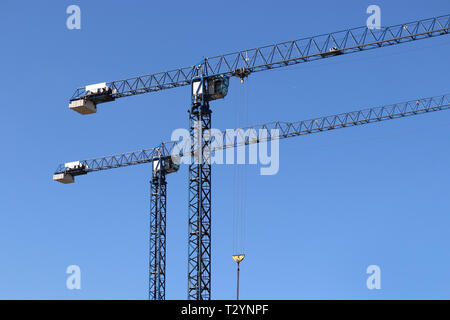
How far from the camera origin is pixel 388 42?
113 m

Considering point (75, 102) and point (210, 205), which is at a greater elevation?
point (75, 102)

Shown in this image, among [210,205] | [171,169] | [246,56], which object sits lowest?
[210,205]

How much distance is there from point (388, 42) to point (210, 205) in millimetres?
31109

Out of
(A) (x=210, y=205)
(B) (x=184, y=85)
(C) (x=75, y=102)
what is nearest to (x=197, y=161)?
(A) (x=210, y=205)

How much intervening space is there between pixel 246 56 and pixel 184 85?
933cm

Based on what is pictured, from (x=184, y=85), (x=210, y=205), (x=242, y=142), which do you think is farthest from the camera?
(x=242, y=142)
